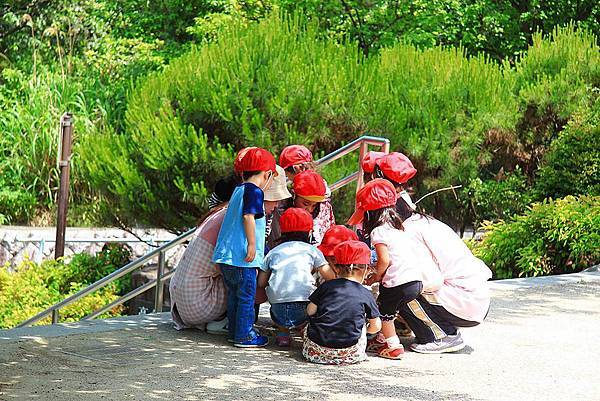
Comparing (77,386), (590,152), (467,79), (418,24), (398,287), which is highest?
(418,24)

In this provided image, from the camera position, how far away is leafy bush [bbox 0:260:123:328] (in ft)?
41.8

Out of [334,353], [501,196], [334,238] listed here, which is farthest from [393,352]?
[501,196]

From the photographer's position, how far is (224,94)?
12469 millimetres

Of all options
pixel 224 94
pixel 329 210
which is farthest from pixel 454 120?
pixel 329 210

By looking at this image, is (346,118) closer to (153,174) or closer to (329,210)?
(153,174)

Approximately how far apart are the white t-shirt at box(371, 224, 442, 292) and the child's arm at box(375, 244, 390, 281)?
28 mm

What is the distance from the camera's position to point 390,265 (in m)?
6.01

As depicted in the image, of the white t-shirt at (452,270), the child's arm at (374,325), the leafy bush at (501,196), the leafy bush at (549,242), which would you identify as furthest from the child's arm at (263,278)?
the leafy bush at (501,196)

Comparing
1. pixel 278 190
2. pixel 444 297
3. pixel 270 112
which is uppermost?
pixel 270 112

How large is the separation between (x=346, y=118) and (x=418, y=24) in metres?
7.75

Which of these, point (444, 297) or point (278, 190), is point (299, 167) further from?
point (444, 297)

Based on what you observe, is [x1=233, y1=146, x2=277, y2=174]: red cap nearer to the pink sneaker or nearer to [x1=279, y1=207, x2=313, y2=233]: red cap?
[x1=279, y1=207, x2=313, y2=233]: red cap

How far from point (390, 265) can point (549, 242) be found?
550cm

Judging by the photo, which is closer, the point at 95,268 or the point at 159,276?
the point at 159,276
